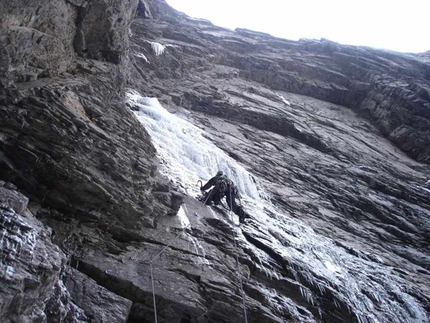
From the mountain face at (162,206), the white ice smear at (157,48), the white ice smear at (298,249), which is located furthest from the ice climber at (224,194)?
the white ice smear at (157,48)

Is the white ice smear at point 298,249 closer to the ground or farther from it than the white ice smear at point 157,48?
closer to the ground

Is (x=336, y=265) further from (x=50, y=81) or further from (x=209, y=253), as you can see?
(x=50, y=81)

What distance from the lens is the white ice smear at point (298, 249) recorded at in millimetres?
8367

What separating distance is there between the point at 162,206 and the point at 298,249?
428cm

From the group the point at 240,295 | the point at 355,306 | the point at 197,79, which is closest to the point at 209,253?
the point at 240,295

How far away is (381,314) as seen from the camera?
8.64 metres

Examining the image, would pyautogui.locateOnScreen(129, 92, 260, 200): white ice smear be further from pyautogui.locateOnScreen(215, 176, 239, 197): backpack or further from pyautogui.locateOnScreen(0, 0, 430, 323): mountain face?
pyautogui.locateOnScreen(215, 176, 239, 197): backpack

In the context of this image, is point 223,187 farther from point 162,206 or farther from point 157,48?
point 157,48

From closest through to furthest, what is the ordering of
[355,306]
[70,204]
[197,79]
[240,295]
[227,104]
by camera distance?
[70,204]
[240,295]
[355,306]
[227,104]
[197,79]

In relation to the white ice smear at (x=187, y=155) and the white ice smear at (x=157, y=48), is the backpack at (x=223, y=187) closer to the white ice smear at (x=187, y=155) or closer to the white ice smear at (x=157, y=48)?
the white ice smear at (x=187, y=155)

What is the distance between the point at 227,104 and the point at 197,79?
397 cm

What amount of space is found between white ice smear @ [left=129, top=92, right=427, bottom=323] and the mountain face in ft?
0.19

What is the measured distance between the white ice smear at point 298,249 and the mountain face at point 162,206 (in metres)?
0.06

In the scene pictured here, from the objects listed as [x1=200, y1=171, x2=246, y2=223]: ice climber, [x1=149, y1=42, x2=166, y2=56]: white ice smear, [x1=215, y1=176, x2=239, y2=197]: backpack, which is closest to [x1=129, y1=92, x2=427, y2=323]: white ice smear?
[x1=200, y1=171, x2=246, y2=223]: ice climber
